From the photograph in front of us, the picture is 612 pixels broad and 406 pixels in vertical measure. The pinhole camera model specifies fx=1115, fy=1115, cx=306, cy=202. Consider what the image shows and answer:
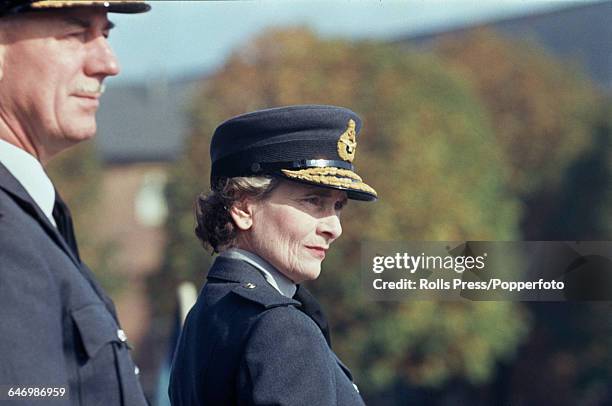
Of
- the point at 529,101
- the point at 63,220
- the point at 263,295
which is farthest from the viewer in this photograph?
the point at 529,101

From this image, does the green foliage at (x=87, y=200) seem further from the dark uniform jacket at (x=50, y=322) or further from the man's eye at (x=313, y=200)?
the dark uniform jacket at (x=50, y=322)

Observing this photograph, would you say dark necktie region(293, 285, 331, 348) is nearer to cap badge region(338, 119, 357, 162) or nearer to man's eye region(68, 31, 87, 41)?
cap badge region(338, 119, 357, 162)

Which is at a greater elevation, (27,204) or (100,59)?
(100,59)

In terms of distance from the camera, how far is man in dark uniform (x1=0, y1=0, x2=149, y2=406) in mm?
1960

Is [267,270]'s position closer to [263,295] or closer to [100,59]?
[263,295]

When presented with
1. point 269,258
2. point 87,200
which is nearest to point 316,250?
point 269,258

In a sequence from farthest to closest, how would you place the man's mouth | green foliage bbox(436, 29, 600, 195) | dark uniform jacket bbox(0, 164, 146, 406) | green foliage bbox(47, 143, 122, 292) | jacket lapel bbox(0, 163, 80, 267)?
green foliage bbox(47, 143, 122, 292), green foliage bbox(436, 29, 600, 195), the man's mouth, jacket lapel bbox(0, 163, 80, 267), dark uniform jacket bbox(0, 164, 146, 406)

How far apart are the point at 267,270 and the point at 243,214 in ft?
0.51

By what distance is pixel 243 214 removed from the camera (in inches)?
112

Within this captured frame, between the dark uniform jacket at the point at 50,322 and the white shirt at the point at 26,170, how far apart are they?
65 millimetres

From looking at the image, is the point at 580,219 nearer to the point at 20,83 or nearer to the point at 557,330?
the point at 557,330

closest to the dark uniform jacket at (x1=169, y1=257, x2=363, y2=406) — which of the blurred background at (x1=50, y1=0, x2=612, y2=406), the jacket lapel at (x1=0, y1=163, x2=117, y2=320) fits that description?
the jacket lapel at (x1=0, y1=163, x2=117, y2=320)

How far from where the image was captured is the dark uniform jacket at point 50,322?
1946mm

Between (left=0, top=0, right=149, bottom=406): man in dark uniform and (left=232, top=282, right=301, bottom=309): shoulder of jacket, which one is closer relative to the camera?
(left=0, top=0, right=149, bottom=406): man in dark uniform
